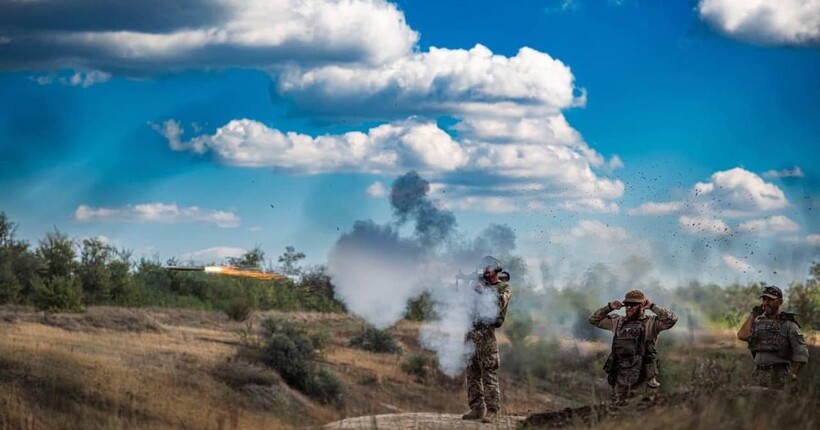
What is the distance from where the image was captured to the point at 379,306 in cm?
2300

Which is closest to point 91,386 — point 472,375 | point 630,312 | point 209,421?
point 209,421

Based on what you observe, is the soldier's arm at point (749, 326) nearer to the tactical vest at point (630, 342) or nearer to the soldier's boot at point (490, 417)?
the tactical vest at point (630, 342)

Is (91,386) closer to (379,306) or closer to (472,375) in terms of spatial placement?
(379,306)

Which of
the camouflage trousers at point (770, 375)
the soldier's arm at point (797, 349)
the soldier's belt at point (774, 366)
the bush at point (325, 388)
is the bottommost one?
the bush at point (325, 388)

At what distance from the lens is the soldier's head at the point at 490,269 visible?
1739cm

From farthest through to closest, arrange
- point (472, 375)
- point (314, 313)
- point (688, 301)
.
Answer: point (314, 313) → point (688, 301) → point (472, 375)

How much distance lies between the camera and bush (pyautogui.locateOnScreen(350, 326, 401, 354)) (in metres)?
53.9

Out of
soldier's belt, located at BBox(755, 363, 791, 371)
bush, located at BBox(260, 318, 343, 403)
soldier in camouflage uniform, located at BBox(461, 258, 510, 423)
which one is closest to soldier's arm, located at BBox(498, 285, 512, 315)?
soldier in camouflage uniform, located at BBox(461, 258, 510, 423)

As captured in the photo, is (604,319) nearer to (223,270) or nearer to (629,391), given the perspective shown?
(629,391)

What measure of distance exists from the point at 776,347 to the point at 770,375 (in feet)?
1.37

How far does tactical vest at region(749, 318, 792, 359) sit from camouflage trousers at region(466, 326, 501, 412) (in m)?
4.00

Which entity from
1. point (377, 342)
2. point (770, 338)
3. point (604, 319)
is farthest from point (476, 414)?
point (377, 342)

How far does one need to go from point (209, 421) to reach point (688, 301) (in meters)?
20.3

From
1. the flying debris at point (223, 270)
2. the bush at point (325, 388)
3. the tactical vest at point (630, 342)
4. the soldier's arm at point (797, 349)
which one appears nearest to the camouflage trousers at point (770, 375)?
the soldier's arm at point (797, 349)
